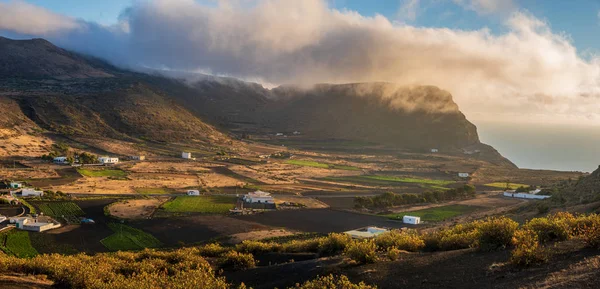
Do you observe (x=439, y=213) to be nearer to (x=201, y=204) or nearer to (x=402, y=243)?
(x=201, y=204)

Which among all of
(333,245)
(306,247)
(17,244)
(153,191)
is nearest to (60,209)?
(17,244)

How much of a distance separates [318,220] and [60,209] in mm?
32393

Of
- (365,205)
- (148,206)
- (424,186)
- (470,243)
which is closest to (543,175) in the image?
(424,186)

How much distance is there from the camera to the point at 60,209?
2064 inches

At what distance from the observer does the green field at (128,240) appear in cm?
3903

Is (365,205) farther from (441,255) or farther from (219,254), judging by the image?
(441,255)

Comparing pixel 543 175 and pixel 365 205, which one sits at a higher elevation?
pixel 543 175

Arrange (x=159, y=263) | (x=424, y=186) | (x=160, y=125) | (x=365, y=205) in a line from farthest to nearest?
(x=160, y=125) → (x=424, y=186) → (x=365, y=205) → (x=159, y=263)

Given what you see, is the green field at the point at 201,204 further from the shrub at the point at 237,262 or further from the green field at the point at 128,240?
the shrub at the point at 237,262

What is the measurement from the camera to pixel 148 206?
57938 mm

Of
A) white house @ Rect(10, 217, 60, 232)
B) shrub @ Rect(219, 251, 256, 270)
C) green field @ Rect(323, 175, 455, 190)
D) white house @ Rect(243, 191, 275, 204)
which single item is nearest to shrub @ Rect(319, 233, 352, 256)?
shrub @ Rect(219, 251, 256, 270)

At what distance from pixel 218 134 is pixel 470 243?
16175 cm

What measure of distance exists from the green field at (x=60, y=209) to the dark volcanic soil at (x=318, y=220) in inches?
789

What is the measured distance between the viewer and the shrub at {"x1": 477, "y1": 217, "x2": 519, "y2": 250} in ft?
38.6
